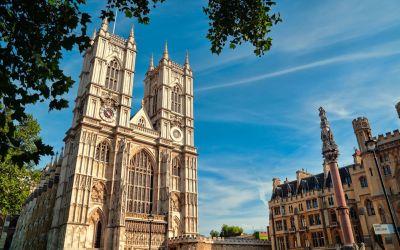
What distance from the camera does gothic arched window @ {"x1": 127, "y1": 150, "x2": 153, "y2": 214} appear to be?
36469mm

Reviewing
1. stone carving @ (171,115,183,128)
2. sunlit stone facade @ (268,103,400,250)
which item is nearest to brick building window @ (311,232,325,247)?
Answer: sunlit stone facade @ (268,103,400,250)

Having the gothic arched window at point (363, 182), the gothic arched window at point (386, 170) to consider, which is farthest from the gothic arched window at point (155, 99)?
the gothic arched window at point (386, 170)

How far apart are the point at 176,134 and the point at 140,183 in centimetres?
965

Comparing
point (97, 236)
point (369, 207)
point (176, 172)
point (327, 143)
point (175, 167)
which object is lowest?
point (97, 236)

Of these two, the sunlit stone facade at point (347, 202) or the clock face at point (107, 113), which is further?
the clock face at point (107, 113)

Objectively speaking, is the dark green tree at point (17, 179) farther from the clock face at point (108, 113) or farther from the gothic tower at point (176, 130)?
the gothic tower at point (176, 130)

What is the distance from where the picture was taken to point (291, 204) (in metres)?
44.6

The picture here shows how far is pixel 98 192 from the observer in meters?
33.6

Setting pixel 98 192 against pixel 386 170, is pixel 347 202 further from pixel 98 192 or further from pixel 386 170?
pixel 98 192

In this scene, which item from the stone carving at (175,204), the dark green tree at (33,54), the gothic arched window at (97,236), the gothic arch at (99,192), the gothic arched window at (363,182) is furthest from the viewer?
the stone carving at (175,204)

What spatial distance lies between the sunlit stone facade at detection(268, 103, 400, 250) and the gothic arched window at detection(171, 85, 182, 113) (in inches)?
802

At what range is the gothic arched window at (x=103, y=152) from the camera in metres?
35.2

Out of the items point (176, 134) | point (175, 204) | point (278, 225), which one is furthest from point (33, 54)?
point (278, 225)

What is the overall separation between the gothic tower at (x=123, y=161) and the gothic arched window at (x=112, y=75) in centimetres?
14
